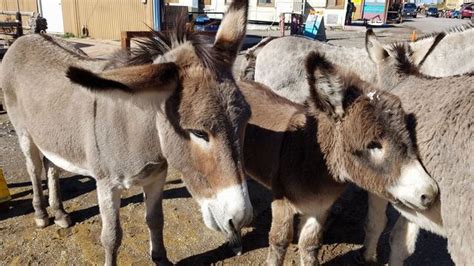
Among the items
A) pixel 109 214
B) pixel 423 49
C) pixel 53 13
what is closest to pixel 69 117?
pixel 109 214

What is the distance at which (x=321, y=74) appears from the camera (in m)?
2.24

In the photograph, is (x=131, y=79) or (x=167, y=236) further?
(x=167, y=236)

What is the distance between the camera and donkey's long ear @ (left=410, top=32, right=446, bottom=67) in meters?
3.65

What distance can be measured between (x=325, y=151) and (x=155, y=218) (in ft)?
5.62

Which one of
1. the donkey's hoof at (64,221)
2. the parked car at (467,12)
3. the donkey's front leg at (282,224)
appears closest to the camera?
the donkey's front leg at (282,224)

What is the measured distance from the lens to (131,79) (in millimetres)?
1710

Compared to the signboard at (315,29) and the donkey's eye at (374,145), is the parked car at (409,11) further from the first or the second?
the donkey's eye at (374,145)

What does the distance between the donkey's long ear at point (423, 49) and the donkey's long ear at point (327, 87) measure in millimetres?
1734

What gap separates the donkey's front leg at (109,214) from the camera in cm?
268

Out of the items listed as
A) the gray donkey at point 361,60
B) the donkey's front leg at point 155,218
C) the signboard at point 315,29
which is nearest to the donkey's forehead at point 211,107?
the donkey's front leg at point 155,218

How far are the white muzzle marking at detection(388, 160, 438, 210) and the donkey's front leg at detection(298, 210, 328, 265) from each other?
0.83m

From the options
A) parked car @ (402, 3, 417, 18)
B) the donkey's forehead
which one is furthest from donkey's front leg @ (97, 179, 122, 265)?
parked car @ (402, 3, 417, 18)

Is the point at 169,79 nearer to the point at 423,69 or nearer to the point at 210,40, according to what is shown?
the point at 210,40

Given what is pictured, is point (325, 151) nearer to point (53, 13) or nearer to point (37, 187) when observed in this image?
point (37, 187)
